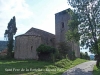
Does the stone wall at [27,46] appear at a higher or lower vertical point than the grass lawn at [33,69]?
higher

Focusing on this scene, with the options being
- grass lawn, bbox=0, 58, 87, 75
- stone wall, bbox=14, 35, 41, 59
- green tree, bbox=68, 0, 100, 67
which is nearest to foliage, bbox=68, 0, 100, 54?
green tree, bbox=68, 0, 100, 67

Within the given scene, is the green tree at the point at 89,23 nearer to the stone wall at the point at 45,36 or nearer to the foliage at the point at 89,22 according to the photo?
the foliage at the point at 89,22

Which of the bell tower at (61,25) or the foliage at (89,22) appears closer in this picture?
the foliage at (89,22)

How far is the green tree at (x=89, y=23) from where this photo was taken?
2433 cm

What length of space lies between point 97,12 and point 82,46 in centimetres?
620

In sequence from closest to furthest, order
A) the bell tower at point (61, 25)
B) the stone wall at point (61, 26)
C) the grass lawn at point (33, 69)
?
the grass lawn at point (33, 69), the stone wall at point (61, 26), the bell tower at point (61, 25)

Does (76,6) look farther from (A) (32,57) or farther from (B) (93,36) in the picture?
(A) (32,57)

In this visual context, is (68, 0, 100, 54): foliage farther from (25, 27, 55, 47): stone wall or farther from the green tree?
(25, 27, 55, 47): stone wall

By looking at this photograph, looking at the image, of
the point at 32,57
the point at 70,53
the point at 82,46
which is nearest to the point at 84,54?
the point at 70,53

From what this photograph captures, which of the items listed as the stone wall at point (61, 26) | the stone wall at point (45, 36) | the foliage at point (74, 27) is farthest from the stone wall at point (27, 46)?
the foliage at point (74, 27)

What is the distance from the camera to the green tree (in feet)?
79.8

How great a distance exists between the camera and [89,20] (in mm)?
24469

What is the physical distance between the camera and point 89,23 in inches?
964

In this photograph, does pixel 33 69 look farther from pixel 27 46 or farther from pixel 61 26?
pixel 61 26
